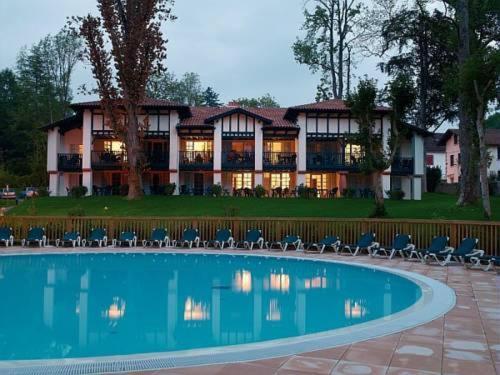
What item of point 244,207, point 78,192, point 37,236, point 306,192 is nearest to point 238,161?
point 306,192

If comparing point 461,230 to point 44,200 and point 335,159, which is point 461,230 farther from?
point 44,200

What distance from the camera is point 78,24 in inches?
1121

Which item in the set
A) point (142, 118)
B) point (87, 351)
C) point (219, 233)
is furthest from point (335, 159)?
point (87, 351)

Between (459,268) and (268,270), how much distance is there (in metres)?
5.43

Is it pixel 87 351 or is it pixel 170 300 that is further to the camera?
pixel 170 300

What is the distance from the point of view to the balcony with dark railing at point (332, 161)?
33.7 m

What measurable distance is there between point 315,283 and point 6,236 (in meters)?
13.2

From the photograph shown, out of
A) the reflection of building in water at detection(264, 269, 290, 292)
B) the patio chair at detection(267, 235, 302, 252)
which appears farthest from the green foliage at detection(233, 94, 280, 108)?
the reflection of building in water at detection(264, 269, 290, 292)

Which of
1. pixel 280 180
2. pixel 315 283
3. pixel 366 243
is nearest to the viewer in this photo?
pixel 315 283

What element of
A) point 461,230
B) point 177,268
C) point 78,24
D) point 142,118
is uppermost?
point 78,24

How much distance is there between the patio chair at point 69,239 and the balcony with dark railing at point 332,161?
1849cm

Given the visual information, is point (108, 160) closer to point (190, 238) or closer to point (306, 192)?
point (306, 192)

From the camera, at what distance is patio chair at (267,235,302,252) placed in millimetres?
18203

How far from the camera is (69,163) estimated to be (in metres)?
34.5
